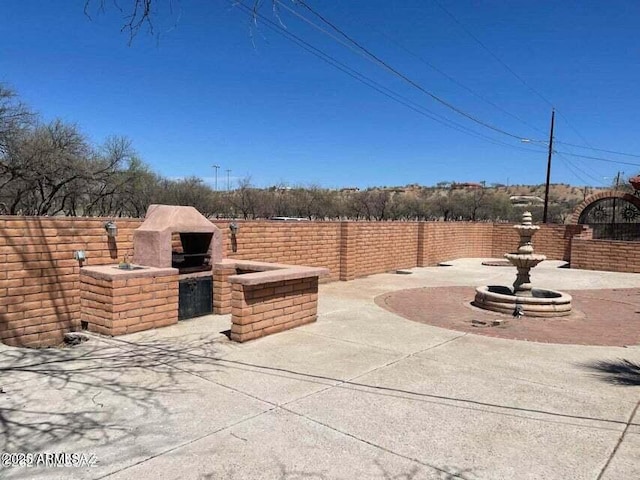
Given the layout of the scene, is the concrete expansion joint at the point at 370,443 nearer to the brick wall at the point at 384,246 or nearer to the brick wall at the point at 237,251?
the brick wall at the point at 237,251

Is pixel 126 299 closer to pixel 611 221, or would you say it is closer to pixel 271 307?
pixel 271 307

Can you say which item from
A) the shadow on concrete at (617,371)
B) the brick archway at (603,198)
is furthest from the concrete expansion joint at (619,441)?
the brick archway at (603,198)

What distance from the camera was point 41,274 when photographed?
6.87m

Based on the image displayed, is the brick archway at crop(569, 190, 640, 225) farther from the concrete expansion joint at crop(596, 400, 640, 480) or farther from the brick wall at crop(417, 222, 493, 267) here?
the concrete expansion joint at crop(596, 400, 640, 480)

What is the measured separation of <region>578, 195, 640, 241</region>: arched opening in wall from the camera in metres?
23.1

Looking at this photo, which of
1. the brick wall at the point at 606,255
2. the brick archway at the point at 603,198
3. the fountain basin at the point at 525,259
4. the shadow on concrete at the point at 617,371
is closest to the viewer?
the shadow on concrete at the point at 617,371

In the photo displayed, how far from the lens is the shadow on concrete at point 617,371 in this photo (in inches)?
216

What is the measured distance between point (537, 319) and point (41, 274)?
8.35m

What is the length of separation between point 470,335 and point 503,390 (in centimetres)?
265

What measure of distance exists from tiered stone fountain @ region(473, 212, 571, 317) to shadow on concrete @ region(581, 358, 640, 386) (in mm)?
3177

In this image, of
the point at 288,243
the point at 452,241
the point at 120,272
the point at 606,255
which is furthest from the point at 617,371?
the point at 452,241

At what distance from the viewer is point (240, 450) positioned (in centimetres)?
354

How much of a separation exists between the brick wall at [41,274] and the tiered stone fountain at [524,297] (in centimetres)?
744

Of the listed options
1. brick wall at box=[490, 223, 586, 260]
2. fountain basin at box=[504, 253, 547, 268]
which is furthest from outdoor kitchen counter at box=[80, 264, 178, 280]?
brick wall at box=[490, 223, 586, 260]
